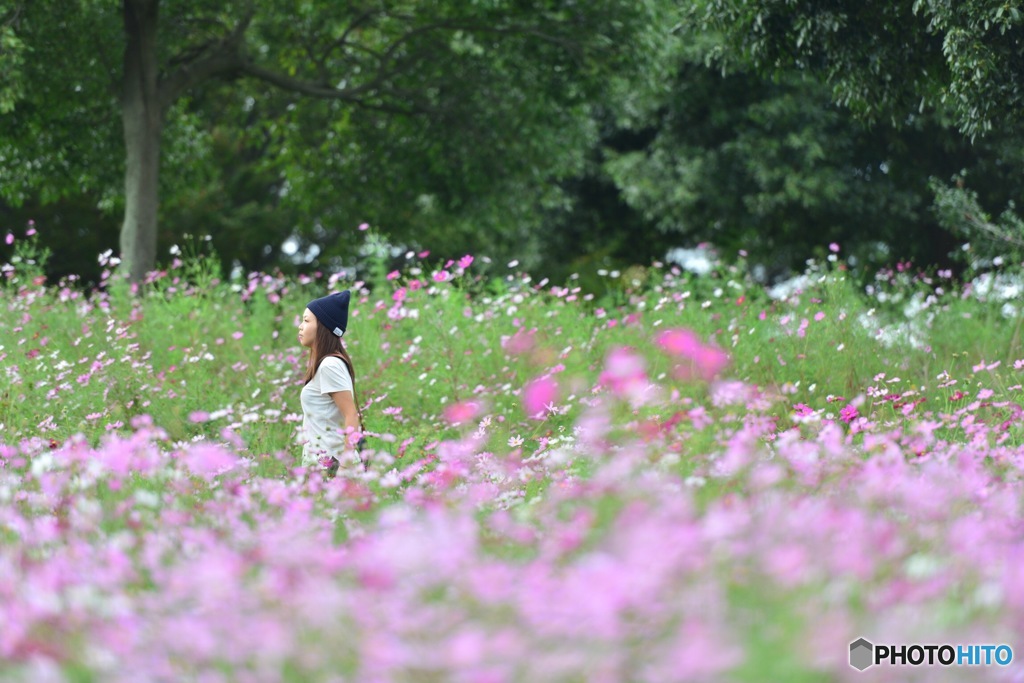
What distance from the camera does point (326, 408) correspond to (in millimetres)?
6504

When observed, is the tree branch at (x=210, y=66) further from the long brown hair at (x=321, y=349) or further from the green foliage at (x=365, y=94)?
the long brown hair at (x=321, y=349)

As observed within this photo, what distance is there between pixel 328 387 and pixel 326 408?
17 cm

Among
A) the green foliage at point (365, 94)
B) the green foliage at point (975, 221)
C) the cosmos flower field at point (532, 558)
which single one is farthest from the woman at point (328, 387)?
the green foliage at point (365, 94)

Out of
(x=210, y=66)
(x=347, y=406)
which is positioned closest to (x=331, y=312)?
(x=347, y=406)

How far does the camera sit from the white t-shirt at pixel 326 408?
638cm

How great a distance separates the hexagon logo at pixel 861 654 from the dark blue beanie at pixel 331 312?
4237mm

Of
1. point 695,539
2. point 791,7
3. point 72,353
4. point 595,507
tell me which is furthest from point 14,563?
point 791,7

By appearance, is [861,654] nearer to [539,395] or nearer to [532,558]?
[532,558]

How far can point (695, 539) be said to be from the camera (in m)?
2.70

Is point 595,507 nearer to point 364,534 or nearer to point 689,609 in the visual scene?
point 689,609

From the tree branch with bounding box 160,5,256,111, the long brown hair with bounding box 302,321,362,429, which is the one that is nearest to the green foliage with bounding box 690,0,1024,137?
the long brown hair with bounding box 302,321,362,429

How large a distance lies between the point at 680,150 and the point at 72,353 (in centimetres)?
1343

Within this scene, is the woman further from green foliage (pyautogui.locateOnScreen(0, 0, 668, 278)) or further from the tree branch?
the tree branch

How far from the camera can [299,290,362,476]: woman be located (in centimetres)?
633
